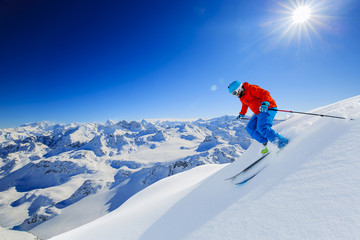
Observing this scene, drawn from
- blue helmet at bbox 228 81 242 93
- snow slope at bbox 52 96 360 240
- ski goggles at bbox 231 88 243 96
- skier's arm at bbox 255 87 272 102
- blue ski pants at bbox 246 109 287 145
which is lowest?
snow slope at bbox 52 96 360 240

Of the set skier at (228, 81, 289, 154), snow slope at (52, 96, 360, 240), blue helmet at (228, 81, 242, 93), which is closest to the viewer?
snow slope at (52, 96, 360, 240)

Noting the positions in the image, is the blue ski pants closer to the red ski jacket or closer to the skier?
the skier

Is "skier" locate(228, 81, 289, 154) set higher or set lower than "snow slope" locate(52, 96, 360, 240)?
higher

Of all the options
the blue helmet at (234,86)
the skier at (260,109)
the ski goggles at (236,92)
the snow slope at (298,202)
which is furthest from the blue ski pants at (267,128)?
the blue helmet at (234,86)

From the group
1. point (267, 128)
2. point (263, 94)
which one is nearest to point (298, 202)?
point (267, 128)

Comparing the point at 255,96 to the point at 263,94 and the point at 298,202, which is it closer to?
the point at 263,94

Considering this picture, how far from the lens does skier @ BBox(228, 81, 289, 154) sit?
3588 millimetres

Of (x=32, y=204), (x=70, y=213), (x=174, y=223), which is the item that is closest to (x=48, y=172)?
(x=32, y=204)

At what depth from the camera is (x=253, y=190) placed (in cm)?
243

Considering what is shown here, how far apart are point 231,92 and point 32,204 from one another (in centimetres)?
17536

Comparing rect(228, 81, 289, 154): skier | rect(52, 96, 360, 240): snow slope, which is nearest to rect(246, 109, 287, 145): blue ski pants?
rect(228, 81, 289, 154): skier

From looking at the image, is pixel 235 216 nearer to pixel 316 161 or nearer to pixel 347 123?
pixel 316 161

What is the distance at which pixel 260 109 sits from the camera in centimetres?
390

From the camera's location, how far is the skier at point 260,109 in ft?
11.8
